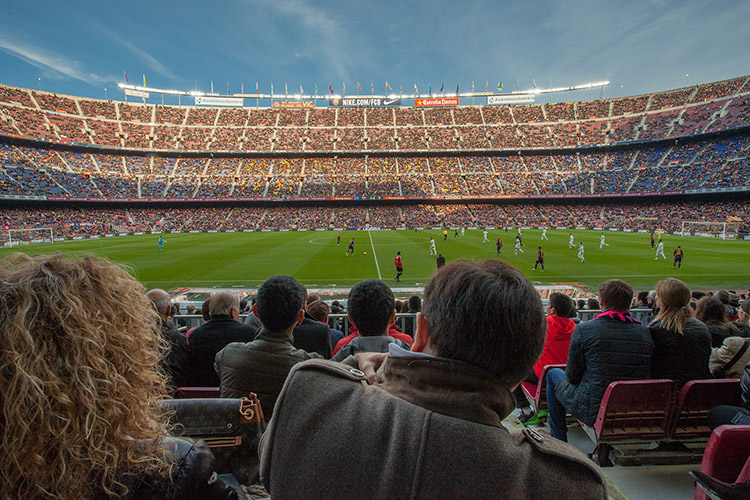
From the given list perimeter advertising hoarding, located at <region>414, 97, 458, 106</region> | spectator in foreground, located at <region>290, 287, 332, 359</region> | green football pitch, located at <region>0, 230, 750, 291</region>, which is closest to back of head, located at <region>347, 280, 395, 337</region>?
spectator in foreground, located at <region>290, 287, 332, 359</region>

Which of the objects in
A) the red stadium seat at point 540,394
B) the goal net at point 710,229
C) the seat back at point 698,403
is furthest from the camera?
the goal net at point 710,229

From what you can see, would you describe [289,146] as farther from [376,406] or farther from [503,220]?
[376,406]

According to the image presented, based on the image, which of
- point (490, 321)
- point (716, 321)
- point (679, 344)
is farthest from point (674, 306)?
point (490, 321)

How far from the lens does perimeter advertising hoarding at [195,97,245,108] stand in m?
79.1

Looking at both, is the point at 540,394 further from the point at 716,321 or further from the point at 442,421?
the point at 442,421

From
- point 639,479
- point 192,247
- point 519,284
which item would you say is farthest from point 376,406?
point 192,247

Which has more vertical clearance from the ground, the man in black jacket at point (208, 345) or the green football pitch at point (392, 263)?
the man in black jacket at point (208, 345)

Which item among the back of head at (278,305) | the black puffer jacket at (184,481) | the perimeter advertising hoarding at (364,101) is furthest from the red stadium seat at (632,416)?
the perimeter advertising hoarding at (364,101)

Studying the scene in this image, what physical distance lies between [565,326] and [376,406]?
4.93 metres

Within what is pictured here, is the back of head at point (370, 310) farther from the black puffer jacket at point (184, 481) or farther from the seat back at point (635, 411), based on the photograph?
the black puffer jacket at point (184, 481)

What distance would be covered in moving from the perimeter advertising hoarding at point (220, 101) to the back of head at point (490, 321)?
90.6 metres

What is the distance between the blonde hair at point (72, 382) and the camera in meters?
1.13

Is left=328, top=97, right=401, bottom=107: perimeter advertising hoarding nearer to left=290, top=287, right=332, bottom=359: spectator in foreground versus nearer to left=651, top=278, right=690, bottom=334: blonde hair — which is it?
left=290, top=287, right=332, bottom=359: spectator in foreground

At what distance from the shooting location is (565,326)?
17.4ft
